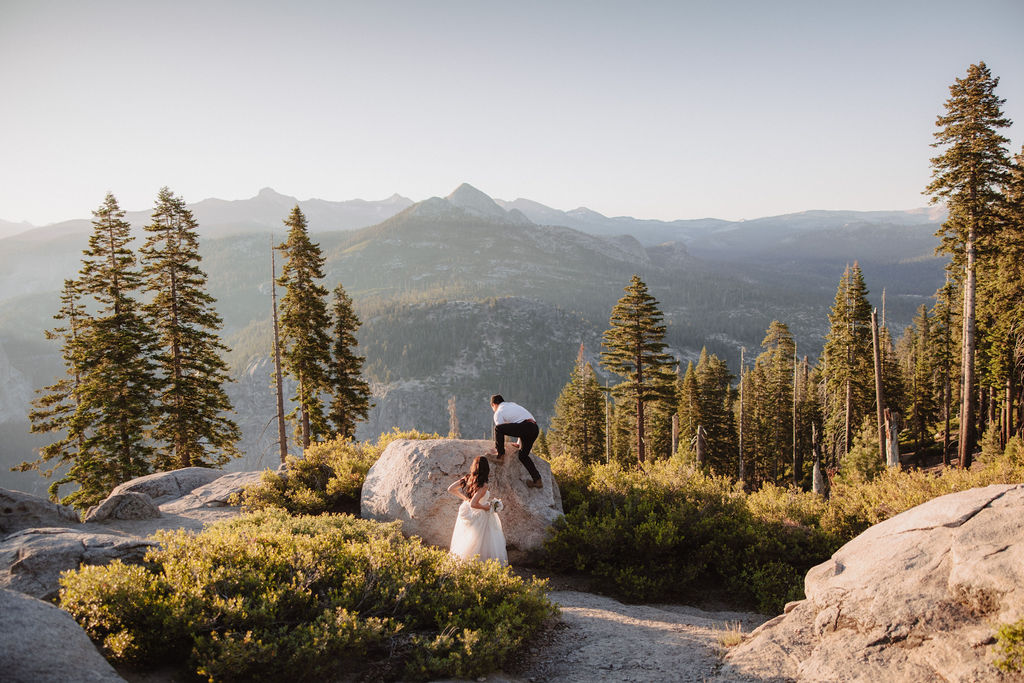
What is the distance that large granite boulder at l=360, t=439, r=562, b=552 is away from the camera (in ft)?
35.7

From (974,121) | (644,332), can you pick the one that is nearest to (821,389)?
(644,332)

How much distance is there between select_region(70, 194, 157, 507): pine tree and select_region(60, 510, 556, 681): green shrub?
21.4m

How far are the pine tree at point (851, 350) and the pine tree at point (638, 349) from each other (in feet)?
54.0

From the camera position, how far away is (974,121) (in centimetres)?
2075

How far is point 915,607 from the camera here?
5.98 m

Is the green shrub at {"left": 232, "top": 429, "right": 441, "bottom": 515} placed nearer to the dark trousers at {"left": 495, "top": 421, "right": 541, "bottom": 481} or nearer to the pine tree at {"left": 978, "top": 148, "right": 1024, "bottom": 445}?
the dark trousers at {"left": 495, "top": 421, "right": 541, "bottom": 481}

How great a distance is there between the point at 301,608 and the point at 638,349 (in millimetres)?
28106

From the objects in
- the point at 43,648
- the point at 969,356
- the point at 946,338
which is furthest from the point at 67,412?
the point at 946,338

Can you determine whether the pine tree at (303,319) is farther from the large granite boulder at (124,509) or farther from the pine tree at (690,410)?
the pine tree at (690,410)

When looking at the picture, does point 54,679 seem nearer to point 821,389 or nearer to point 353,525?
point 353,525

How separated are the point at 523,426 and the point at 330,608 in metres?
5.17

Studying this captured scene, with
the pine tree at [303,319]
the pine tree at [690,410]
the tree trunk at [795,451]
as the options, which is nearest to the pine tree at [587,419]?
the pine tree at [690,410]

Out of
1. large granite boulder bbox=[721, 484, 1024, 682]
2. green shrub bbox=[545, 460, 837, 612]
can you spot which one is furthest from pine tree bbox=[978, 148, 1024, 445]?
large granite boulder bbox=[721, 484, 1024, 682]

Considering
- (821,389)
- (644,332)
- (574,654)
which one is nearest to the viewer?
(574,654)
